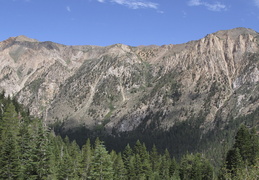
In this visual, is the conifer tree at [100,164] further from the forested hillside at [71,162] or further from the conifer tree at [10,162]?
the conifer tree at [10,162]

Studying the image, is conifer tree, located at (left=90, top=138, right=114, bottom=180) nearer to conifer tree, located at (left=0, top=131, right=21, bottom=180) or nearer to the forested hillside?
the forested hillside

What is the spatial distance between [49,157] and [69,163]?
563 inches

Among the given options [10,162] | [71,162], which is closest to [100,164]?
[71,162]

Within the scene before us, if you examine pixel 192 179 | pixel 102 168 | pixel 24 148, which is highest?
pixel 24 148

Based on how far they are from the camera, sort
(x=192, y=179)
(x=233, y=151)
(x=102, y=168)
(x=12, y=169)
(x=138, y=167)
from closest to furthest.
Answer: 1. (x=12, y=169)
2. (x=102, y=168)
3. (x=233, y=151)
4. (x=138, y=167)
5. (x=192, y=179)

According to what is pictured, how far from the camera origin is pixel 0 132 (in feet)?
200

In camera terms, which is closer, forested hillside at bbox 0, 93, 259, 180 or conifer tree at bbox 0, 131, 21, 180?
conifer tree at bbox 0, 131, 21, 180

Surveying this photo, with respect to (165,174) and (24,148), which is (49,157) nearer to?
(24,148)

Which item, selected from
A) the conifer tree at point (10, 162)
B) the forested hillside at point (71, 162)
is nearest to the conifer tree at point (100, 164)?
the forested hillside at point (71, 162)

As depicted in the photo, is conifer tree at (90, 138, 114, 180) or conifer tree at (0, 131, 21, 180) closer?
conifer tree at (0, 131, 21, 180)

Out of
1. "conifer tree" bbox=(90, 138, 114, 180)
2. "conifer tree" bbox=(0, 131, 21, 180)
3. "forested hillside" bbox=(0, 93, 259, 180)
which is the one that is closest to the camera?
"conifer tree" bbox=(0, 131, 21, 180)

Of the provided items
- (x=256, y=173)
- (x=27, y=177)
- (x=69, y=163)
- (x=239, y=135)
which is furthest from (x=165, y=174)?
(x=256, y=173)

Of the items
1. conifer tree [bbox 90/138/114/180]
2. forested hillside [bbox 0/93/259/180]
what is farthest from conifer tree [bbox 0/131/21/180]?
conifer tree [bbox 90/138/114/180]

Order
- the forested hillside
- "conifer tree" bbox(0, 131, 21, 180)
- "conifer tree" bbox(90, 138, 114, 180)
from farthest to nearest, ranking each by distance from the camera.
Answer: "conifer tree" bbox(90, 138, 114, 180) < the forested hillside < "conifer tree" bbox(0, 131, 21, 180)
